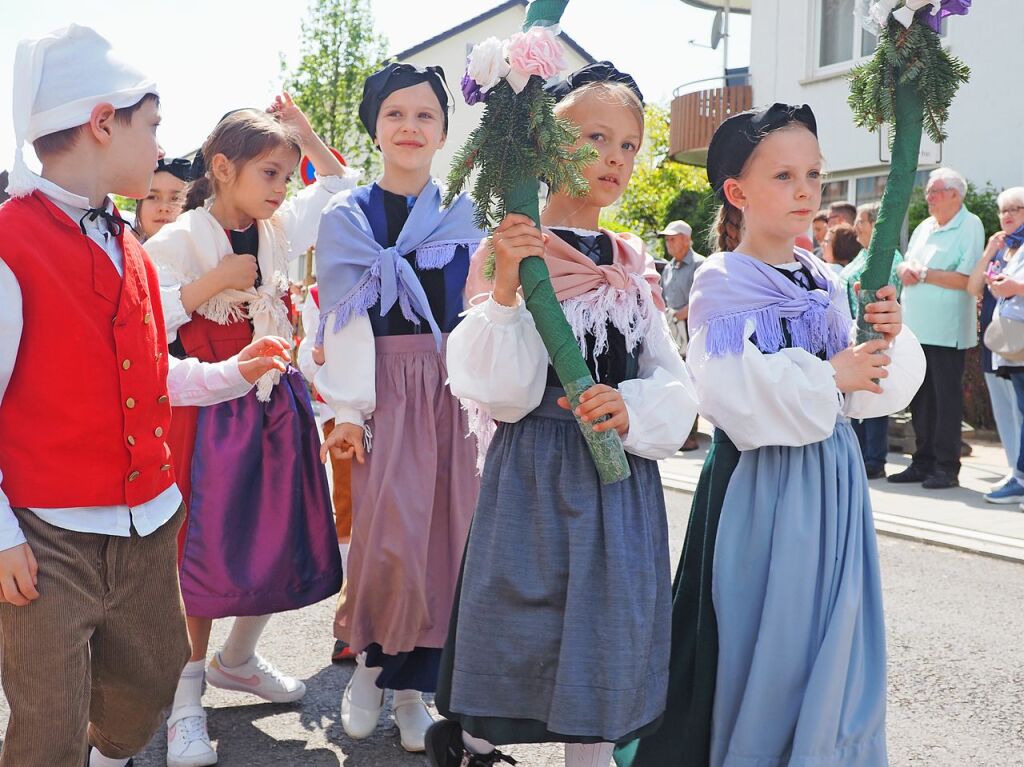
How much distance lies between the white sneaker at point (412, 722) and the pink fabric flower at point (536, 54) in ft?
6.72

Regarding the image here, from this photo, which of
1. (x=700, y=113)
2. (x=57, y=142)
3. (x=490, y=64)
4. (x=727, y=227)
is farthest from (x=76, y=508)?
(x=700, y=113)

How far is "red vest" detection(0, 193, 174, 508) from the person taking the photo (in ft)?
7.38

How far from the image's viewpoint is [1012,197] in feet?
23.8

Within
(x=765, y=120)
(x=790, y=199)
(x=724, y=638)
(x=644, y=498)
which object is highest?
(x=765, y=120)

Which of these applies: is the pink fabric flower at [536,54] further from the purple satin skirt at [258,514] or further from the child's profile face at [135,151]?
the purple satin skirt at [258,514]

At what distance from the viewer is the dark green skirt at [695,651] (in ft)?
9.11

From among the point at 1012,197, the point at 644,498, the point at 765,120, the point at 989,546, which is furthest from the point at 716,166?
the point at 1012,197

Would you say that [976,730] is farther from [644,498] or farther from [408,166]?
[408,166]

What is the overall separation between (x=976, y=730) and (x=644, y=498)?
5.64 feet

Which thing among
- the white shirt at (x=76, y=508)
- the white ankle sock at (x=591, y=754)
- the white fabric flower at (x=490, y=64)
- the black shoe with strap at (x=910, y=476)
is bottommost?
the black shoe with strap at (x=910, y=476)

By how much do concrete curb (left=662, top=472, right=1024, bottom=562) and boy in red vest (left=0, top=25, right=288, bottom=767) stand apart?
3.53 meters

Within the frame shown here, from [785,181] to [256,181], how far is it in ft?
5.54

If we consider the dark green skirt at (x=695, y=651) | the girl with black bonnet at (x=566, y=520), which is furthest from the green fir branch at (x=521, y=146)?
the dark green skirt at (x=695, y=651)

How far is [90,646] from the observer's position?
95.3 inches
